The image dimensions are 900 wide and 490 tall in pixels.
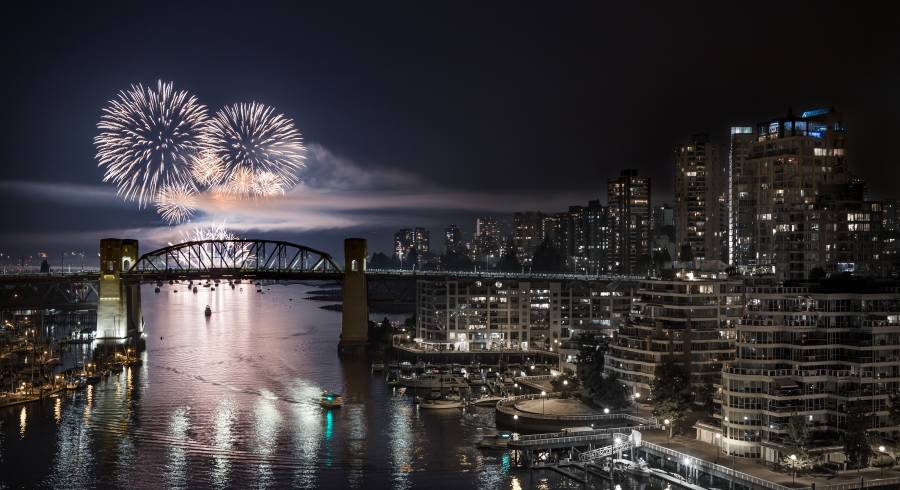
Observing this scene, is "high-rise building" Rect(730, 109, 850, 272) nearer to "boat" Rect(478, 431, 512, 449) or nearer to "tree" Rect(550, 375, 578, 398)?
"tree" Rect(550, 375, 578, 398)

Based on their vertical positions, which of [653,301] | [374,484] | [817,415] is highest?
[653,301]

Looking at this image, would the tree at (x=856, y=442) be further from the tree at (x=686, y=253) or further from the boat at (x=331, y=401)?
the tree at (x=686, y=253)

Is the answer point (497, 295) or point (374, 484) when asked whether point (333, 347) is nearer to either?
point (497, 295)

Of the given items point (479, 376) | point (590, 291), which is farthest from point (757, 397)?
point (590, 291)

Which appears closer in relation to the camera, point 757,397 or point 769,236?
point 757,397

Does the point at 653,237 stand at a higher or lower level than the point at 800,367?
higher

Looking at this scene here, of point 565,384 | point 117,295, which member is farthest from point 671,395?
point 117,295

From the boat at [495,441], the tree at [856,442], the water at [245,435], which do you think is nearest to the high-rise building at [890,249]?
the water at [245,435]
